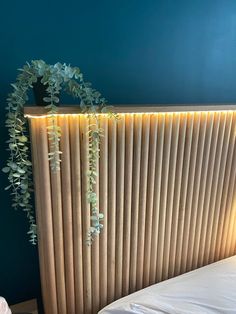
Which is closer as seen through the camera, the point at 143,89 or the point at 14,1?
the point at 14,1

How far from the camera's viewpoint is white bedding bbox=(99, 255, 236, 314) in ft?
4.06

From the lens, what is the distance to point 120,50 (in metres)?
1.32

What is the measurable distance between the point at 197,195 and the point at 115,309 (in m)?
0.70

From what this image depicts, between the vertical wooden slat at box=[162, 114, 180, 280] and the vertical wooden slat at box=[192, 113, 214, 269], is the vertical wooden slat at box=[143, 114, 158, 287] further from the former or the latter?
the vertical wooden slat at box=[192, 113, 214, 269]

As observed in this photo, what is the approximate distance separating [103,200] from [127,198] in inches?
5.0

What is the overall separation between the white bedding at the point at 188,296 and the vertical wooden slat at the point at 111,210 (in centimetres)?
10

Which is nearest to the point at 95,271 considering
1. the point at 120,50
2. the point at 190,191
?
the point at 190,191

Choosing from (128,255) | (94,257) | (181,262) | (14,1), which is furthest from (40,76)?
(181,262)

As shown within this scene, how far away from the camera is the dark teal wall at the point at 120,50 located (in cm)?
117

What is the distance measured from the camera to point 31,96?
4.03ft

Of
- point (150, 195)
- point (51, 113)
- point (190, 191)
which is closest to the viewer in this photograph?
point (51, 113)

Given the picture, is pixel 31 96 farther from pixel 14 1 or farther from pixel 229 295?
pixel 229 295

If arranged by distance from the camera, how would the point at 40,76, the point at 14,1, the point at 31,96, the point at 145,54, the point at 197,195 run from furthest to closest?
the point at 197,195 → the point at 145,54 → the point at 31,96 → the point at 14,1 → the point at 40,76

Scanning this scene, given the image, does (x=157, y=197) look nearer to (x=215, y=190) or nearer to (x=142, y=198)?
(x=142, y=198)
